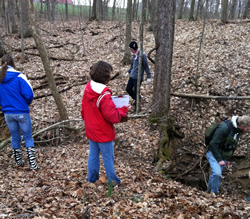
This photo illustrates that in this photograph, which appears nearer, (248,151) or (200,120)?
(248,151)

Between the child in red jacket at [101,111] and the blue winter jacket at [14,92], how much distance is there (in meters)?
1.36

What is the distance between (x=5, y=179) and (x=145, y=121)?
4.09 metres

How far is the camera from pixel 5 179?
3.86 metres

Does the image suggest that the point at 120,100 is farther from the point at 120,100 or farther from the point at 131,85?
the point at 131,85

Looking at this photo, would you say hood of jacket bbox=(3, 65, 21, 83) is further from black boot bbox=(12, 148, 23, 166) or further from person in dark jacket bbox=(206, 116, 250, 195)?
person in dark jacket bbox=(206, 116, 250, 195)

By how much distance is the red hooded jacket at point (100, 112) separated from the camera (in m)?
3.04

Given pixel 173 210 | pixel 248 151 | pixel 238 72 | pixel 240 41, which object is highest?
pixel 240 41

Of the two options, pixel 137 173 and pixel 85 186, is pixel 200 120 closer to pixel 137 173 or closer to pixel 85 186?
pixel 137 173

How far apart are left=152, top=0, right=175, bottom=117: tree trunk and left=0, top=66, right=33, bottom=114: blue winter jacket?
11.2ft

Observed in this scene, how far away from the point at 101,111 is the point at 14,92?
1.91m

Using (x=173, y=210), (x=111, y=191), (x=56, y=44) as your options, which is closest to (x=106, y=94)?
(x=111, y=191)

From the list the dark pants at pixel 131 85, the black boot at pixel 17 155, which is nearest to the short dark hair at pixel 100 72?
the black boot at pixel 17 155

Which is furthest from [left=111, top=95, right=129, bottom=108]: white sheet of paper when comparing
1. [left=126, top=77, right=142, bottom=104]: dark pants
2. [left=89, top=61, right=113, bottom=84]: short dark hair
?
[left=126, top=77, right=142, bottom=104]: dark pants

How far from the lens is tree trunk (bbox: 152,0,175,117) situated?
5.53 meters
